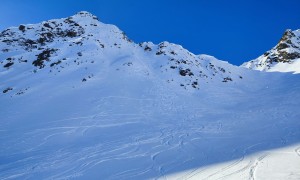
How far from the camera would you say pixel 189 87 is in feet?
94.1

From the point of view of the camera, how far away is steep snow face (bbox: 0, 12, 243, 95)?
88.9ft

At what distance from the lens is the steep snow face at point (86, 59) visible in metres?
27.1

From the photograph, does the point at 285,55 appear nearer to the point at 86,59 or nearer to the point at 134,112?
the point at 86,59

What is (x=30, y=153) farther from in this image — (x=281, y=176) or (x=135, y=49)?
(x=135, y=49)

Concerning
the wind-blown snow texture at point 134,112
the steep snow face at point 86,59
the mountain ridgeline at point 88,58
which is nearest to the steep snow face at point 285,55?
the wind-blown snow texture at point 134,112

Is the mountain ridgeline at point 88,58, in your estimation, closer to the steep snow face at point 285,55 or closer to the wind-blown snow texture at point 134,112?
the wind-blown snow texture at point 134,112

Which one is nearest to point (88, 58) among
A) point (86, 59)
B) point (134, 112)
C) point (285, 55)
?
point (86, 59)

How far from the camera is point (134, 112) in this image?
2042cm

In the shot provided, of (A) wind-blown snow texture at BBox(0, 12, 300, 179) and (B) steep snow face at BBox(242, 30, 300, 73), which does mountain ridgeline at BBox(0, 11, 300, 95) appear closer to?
(A) wind-blown snow texture at BBox(0, 12, 300, 179)

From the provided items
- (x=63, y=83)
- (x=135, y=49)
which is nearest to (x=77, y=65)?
(x=63, y=83)

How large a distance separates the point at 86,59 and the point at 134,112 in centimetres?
1311

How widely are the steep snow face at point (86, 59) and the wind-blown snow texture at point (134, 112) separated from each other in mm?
144

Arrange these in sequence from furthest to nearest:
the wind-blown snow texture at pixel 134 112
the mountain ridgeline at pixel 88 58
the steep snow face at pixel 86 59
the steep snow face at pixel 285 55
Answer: the steep snow face at pixel 285 55
the mountain ridgeline at pixel 88 58
the steep snow face at pixel 86 59
the wind-blown snow texture at pixel 134 112

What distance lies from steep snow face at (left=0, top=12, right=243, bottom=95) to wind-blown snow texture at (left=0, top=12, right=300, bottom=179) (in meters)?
0.14
